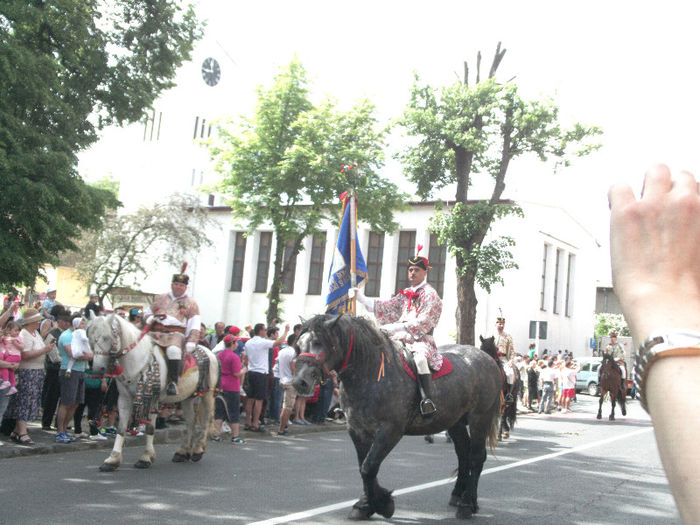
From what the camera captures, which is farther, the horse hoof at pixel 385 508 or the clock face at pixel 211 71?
the clock face at pixel 211 71

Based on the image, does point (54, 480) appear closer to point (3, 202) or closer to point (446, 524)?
point (446, 524)

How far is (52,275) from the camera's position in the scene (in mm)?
52750

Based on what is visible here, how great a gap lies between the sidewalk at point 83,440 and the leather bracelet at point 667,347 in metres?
10.4

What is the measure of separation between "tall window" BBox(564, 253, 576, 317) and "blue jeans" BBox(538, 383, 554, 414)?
27.1m

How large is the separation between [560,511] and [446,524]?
1538 millimetres

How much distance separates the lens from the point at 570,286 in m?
52.4

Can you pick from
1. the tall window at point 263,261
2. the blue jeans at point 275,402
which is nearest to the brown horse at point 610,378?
the blue jeans at point 275,402

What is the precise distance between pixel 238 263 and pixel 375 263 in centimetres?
1100

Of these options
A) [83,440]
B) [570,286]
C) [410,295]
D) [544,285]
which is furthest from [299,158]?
[570,286]

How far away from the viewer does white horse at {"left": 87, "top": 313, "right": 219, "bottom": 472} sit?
914 cm

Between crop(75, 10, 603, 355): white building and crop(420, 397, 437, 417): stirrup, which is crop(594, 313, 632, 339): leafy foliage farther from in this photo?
crop(420, 397, 437, 417): stirrup

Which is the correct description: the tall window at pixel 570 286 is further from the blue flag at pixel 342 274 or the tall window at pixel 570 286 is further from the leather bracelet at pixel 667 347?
the leather bracelet at pixel 667 347

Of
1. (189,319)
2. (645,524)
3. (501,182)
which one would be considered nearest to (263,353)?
(189,319)

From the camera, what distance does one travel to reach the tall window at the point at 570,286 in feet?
171
